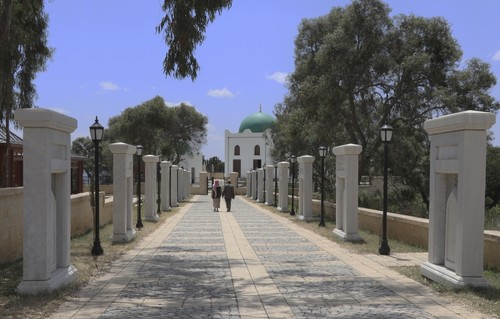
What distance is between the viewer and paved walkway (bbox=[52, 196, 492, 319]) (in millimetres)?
6891

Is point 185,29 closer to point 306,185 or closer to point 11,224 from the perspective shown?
point 11,224

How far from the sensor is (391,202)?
89.9 ft

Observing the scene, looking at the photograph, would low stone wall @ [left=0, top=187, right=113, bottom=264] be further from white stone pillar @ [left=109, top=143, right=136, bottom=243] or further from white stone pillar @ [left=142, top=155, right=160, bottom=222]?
white stone pillar @ [left=142, top=155, right=160, bottom=222]

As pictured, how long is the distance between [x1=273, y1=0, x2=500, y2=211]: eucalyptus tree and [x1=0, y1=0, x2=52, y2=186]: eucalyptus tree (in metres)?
11.3

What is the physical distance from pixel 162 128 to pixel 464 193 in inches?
1497

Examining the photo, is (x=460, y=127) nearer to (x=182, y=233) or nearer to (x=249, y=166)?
(x=182, y=233)

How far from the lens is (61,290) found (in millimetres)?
7895

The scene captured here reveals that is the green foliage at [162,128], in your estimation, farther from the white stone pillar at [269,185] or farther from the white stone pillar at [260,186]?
the white stone pillar at [269,185]

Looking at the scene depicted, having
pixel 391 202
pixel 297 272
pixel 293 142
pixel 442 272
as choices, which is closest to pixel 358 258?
pixel 297 272

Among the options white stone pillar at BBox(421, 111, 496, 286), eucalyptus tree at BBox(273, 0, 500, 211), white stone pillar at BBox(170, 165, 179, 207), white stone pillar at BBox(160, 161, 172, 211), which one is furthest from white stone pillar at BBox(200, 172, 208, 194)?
white stone pillar at BBox(421, 111, 496, 286)

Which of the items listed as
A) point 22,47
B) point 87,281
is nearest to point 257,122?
point 22,47

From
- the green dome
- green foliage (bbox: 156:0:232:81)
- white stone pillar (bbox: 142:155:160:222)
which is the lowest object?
white stone pillar (bbox: 142:155:160:222)

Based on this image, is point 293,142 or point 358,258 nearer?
point 358,258

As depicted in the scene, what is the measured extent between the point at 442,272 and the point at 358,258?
336 centimetres
